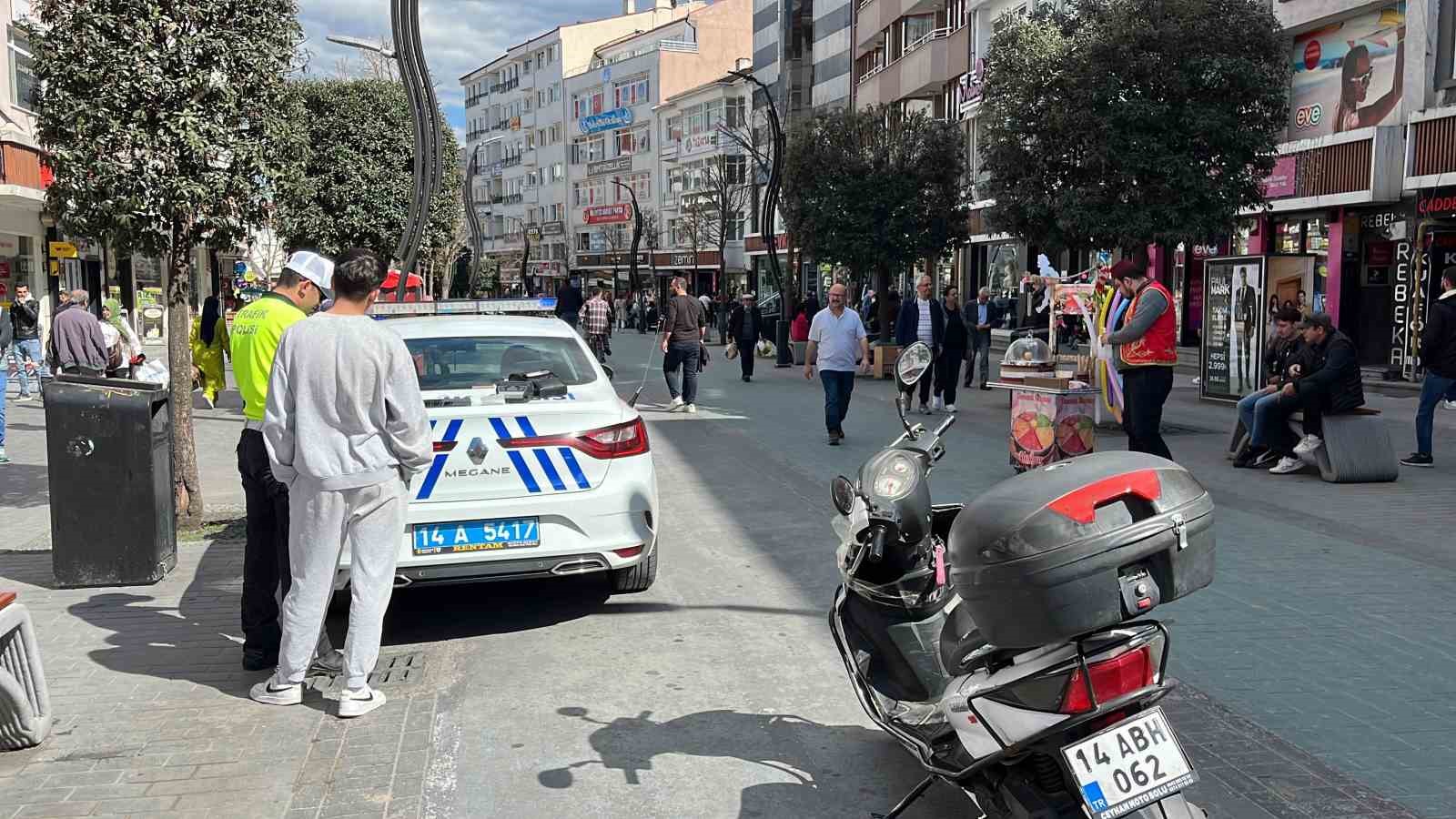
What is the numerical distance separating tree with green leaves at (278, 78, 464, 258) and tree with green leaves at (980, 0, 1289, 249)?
50.4 feet

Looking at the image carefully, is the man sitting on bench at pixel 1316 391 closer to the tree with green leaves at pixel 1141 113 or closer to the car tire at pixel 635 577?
the tree with green leaves at pixel 1141 113

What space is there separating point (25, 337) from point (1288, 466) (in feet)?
63.5

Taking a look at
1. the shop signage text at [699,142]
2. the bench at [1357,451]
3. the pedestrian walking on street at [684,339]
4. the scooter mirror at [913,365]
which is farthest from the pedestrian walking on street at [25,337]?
the shop signage text at [699,142]

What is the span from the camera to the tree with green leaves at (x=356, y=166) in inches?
1064

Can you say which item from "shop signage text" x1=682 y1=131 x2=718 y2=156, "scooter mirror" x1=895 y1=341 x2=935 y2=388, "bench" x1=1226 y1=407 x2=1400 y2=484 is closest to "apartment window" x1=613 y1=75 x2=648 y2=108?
"shop signage text" x1=682 y1=131 x2=718 y2=156

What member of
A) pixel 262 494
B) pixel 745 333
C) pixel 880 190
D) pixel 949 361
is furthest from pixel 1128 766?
pixel 880 190

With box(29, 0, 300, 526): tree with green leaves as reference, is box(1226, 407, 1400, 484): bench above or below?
below

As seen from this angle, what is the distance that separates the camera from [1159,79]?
612 inches

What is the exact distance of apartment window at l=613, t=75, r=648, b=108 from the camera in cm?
8412

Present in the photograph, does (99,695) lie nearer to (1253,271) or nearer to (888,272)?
(1253,271)

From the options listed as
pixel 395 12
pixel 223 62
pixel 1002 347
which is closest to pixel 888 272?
pixel 1002 347

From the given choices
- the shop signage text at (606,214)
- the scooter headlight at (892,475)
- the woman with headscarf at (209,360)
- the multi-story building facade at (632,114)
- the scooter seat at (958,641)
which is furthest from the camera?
the shop signage text at (606,214)

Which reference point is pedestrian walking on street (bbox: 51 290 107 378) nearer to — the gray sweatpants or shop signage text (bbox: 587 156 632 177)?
the gray sweatpants

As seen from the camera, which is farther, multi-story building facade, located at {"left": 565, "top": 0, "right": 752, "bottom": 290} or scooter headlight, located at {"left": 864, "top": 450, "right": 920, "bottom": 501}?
multi-story building facade, located at {"left": 565, "top": 0, "right": 752, "bottom": 290}
